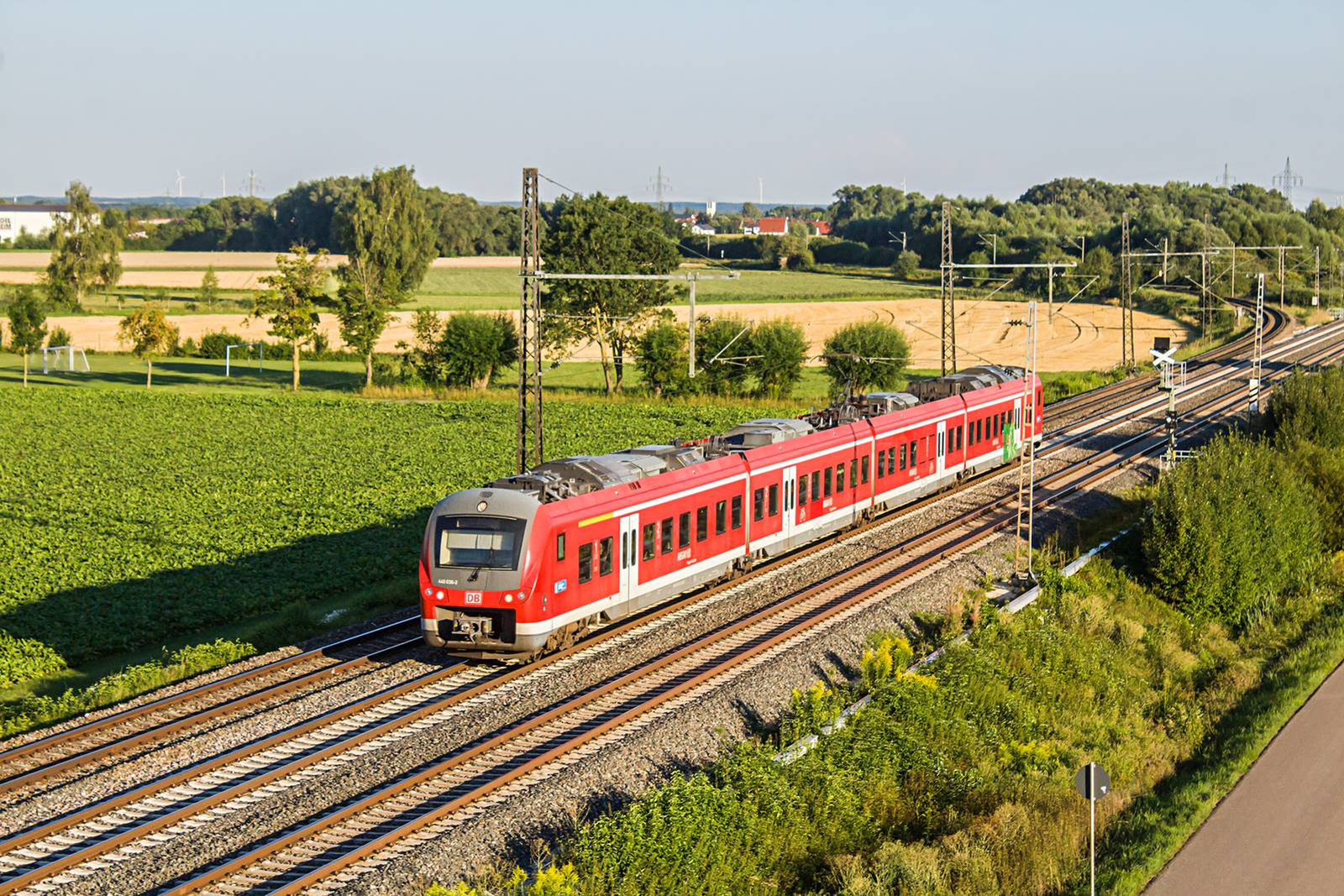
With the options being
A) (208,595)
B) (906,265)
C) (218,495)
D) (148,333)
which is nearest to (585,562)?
(208,595)

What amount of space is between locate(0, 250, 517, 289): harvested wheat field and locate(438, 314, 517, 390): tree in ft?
192

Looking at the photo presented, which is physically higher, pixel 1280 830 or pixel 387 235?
pixel 387 235

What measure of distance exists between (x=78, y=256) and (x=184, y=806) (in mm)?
117557

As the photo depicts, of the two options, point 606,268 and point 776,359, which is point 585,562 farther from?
point 606,268

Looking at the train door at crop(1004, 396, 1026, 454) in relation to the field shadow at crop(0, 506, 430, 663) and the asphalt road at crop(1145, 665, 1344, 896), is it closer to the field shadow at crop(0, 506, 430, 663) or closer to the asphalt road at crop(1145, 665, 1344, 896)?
the field shadow at crop(0, 506, 430, 663)

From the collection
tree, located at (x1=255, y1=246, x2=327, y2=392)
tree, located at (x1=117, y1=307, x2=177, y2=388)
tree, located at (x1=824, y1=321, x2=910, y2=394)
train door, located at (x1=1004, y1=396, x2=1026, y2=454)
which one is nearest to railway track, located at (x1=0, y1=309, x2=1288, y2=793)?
train door, located at (x1=1004, y1=396, x2=1026, y2=454)

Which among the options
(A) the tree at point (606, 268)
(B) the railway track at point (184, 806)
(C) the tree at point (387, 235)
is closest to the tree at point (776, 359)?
(A) the tree at point (606, 268)

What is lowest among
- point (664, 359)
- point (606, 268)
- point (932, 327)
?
point (664, 359)

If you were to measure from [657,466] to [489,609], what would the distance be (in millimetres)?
5465

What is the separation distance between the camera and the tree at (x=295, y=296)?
3044 inches

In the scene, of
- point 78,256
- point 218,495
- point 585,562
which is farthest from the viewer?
point 78,256

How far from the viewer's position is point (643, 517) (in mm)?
24750

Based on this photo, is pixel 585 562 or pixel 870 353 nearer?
pixel 585 562

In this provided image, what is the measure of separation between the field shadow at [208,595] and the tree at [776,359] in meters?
41.2
